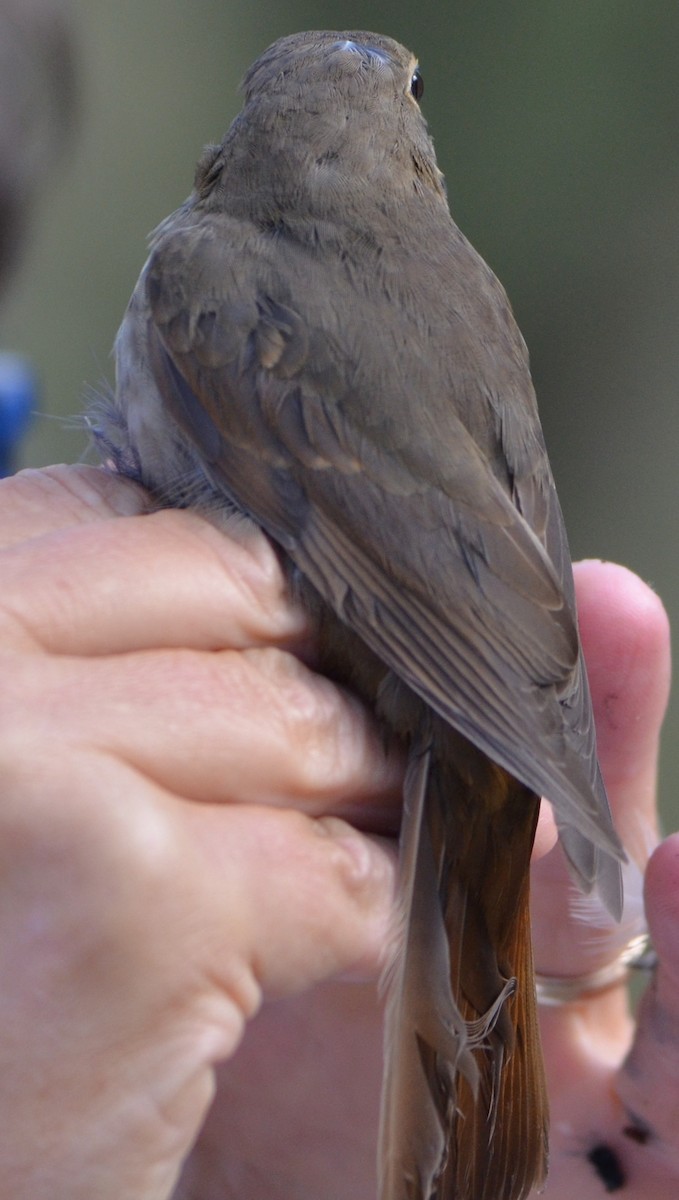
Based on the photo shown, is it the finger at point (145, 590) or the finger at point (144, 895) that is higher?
the finger at point (145, 590)

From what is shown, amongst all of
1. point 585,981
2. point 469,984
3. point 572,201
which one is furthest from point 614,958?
point 572,201

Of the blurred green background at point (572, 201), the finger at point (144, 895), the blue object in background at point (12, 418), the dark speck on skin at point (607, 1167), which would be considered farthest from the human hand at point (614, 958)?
the blurred green background at point (572, 201)

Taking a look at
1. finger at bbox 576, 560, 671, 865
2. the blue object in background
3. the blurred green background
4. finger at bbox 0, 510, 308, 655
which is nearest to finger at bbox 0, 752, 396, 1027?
finger at bbox 0, 510, 308, 655

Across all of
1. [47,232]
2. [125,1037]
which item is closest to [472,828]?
[125,1037]

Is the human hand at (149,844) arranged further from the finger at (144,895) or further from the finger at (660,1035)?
the finger at (660,1035)

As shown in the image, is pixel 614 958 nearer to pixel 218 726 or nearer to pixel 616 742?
pixel 616 742

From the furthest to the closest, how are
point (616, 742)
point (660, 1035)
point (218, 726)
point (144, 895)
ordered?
1. point (616, 742)
2. point (660, 1035)
3. point (218, 726)
4. point (144, 895)

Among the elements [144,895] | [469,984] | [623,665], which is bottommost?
[469,984]
